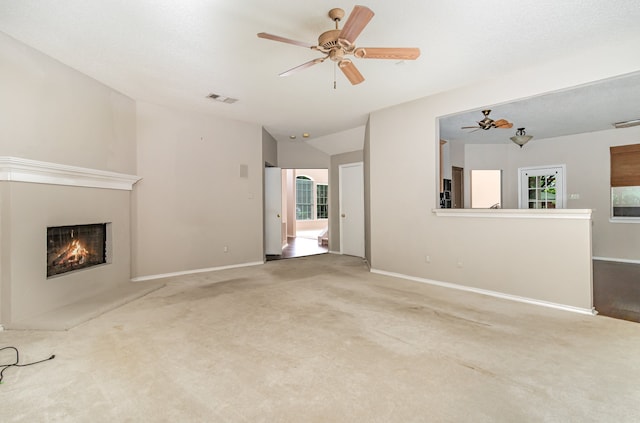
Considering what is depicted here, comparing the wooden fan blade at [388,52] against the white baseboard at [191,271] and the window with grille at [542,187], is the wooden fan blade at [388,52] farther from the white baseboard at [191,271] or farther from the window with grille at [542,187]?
the window with grille at [542,187]

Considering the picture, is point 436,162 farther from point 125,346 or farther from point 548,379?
point 125,346

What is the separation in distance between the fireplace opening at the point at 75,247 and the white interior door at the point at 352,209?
4.73 metres

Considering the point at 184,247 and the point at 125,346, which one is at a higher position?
the point at 184,247

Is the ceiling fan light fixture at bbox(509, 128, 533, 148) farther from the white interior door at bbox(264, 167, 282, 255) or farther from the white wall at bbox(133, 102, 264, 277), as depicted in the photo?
the white wall at bbox(133, 102, 264, 277)

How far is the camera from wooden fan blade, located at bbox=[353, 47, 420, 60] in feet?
8.30

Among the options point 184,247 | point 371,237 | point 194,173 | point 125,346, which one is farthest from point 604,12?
point 184,247

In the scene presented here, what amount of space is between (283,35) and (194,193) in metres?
3.37

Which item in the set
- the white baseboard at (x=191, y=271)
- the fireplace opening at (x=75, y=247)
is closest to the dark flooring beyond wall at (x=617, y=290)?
the white baseboard at (x=191, y=271)

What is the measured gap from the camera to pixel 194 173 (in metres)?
5.38

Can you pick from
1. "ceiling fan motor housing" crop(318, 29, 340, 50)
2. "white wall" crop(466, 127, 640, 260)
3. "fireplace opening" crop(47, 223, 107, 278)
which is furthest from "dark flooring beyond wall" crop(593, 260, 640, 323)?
"fireplace opening" crop(47, 223, 107, 278)

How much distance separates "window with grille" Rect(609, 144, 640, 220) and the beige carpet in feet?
15.9

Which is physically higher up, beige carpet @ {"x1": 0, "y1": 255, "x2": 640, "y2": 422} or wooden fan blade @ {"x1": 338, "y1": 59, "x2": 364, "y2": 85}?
wooden fan blade @ {"x1": 338, "y1": 59, "x2": 364, "y2": 85}

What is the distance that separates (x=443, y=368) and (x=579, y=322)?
190 cm

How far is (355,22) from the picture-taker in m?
2.22
